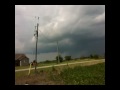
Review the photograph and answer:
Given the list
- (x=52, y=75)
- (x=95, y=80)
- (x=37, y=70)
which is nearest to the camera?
(x=95, y=80)

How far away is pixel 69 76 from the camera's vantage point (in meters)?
10.6

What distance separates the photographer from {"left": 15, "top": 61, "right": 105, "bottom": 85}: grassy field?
32.6 ft

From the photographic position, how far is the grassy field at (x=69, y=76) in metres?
9.92

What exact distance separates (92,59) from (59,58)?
73.0 inches
